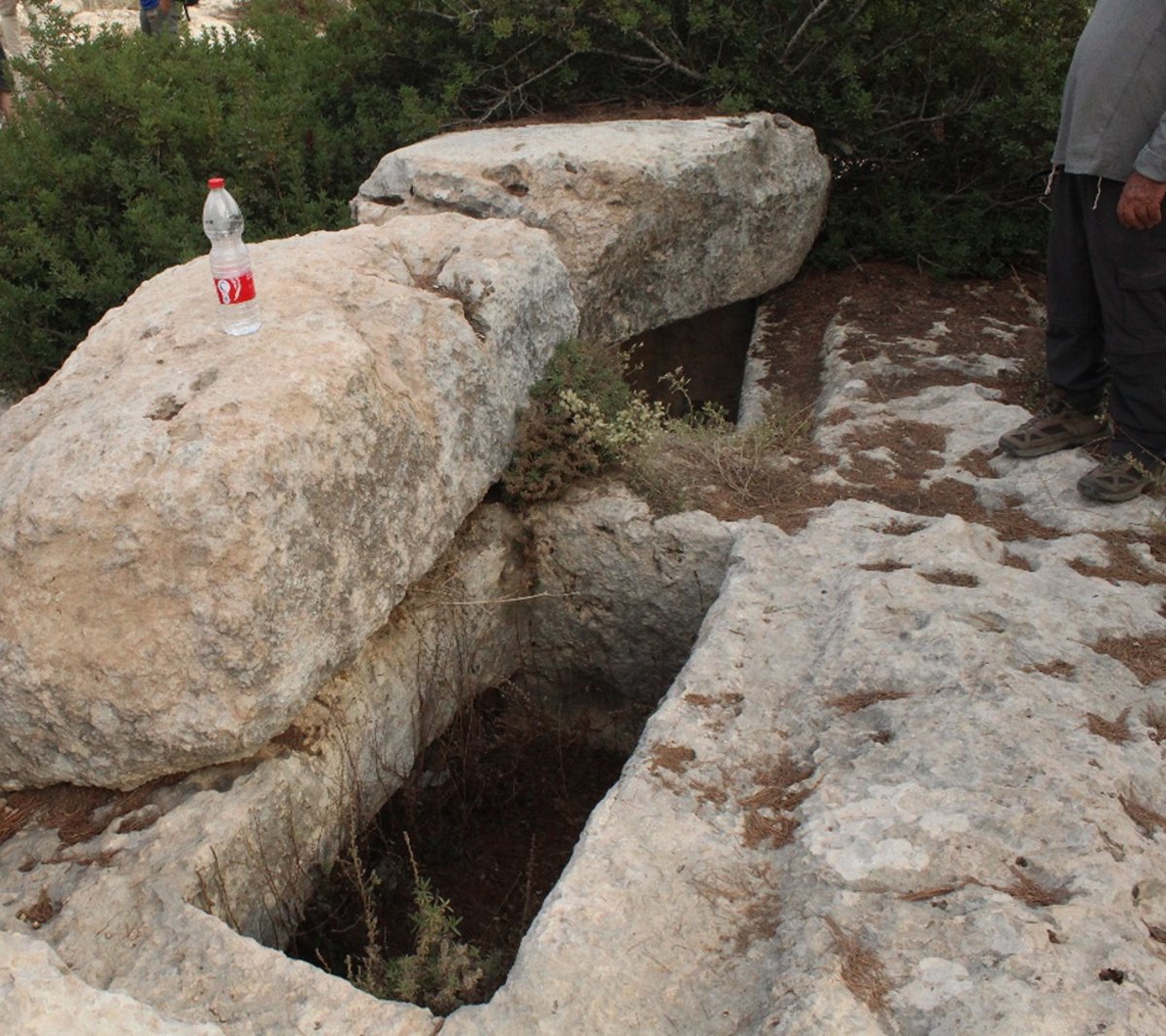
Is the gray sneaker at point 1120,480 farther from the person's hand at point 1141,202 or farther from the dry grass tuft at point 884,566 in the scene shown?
the dry grass tuft at point 884,566

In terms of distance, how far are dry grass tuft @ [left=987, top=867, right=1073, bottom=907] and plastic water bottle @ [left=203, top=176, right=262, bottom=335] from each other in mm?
2860

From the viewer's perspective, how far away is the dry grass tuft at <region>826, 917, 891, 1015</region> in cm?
239

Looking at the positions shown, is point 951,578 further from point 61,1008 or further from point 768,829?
point 61,1008

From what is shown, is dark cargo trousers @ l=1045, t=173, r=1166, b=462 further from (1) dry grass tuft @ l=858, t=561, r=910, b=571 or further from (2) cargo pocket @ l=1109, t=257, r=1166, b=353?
(1) dry grass tuft @ l=858, t=561, r=910, b=571

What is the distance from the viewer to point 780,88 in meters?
7.04

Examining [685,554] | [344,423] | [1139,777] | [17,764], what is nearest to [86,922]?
[17,764]

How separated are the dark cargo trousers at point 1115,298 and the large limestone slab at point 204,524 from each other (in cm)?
271

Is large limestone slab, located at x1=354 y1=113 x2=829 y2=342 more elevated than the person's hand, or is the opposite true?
the person's hand

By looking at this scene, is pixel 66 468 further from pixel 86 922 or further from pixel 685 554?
pixel 685 554

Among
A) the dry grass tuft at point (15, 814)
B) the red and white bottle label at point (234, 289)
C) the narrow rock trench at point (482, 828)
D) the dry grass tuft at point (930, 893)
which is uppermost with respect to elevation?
the red and white bottle label at point (234, 289)

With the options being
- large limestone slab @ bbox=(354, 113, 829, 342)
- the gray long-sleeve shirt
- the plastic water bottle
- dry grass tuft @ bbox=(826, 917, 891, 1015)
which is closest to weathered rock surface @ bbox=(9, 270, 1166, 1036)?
dry grass tuft @ bbox=(826, 917, 891, 1015)

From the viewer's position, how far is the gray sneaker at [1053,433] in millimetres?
4902

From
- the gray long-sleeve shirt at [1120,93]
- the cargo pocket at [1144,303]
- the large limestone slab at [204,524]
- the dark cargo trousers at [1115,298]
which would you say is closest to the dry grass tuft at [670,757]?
the large limestone slab at [204,524]

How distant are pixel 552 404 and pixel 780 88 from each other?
3.53 m
